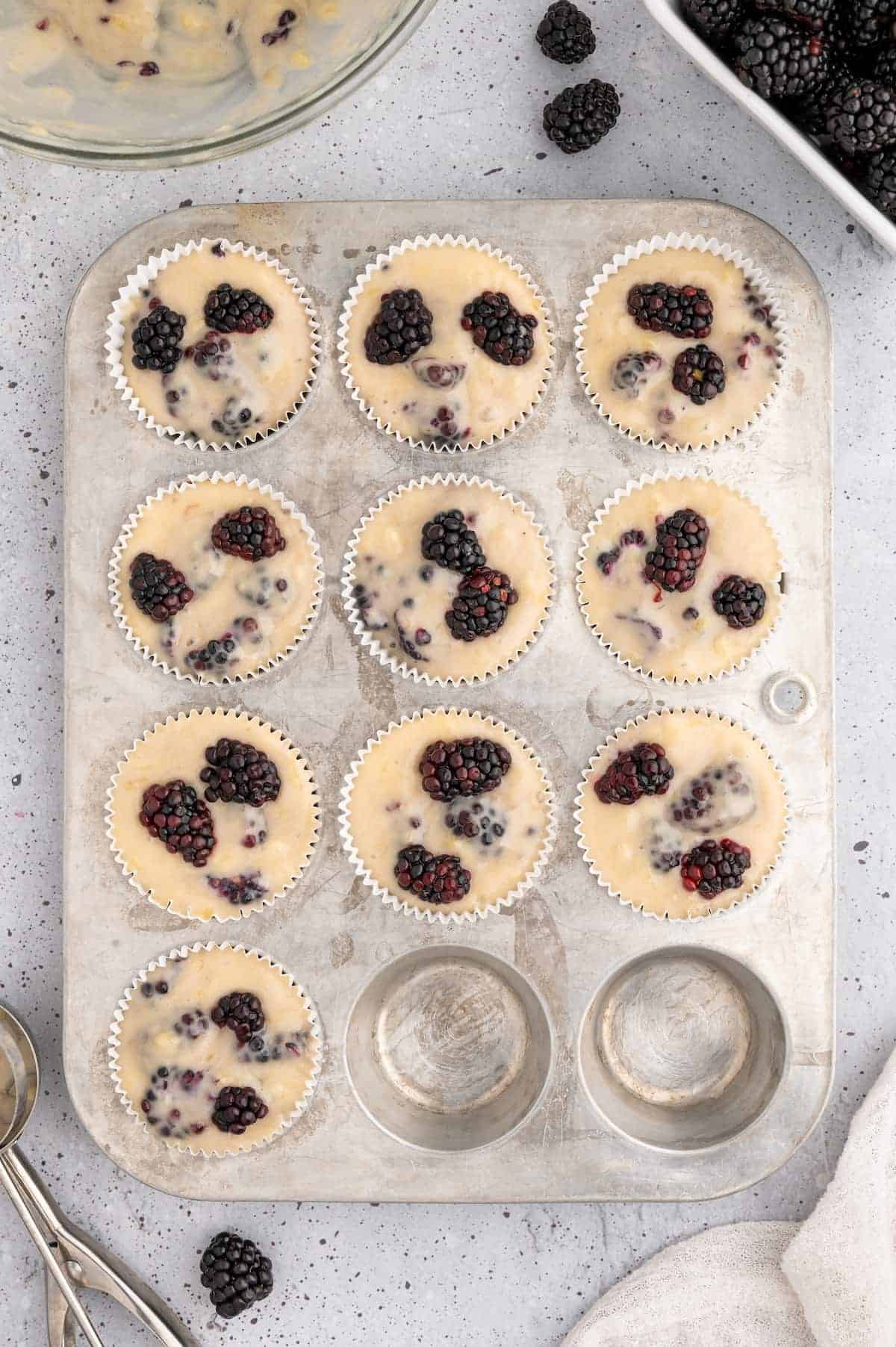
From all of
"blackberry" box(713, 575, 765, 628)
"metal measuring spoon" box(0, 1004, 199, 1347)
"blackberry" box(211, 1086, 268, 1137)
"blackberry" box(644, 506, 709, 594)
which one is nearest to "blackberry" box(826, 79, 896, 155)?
"blackberry" box(644, 506, 709, 594)

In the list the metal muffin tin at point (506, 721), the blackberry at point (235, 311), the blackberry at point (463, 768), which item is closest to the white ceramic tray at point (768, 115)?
the metal muffin tin at point (506, 721)

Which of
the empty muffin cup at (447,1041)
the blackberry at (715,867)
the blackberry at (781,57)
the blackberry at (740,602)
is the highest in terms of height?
the blackberry at (781,57)

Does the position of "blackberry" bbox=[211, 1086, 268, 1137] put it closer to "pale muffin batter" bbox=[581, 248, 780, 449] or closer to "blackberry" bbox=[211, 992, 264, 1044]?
"blackberry" bbox=[211, 992, 264, 1044]

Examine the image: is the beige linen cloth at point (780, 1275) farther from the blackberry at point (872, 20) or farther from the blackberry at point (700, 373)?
the blackberry at point (872, 20)

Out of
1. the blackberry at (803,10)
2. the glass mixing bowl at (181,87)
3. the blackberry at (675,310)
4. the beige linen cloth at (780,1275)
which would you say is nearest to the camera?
the glass mixing bowl at (181,87)

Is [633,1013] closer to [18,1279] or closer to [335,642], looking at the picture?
[335,642]

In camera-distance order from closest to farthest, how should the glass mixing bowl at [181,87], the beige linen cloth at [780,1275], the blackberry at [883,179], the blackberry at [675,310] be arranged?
the glass mixing bowl at [181,87], the blackberry at [883,179], the blackberry at [675,310], the beige linen cloth at [780,1275]
